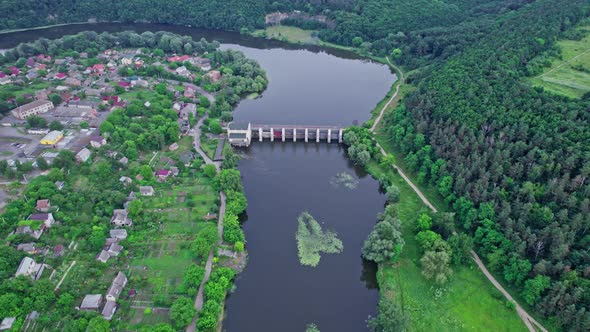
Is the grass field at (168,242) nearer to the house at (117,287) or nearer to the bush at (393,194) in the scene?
the house at (117,287)

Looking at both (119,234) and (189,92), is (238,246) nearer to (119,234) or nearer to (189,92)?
(119,234)

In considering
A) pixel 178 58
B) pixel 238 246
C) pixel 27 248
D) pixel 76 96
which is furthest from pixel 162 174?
pixel 178 58

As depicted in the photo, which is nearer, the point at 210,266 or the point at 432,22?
the point at 210,266

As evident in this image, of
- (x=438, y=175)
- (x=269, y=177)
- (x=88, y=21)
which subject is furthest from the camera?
(x=88, y=21)

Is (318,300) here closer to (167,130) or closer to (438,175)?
(438,175)

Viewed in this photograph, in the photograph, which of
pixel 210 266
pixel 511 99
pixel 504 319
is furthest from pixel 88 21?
pixel 504 319
